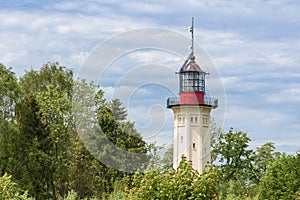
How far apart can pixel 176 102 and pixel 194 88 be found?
1.40 meters

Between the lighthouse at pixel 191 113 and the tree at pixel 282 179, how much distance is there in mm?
10318

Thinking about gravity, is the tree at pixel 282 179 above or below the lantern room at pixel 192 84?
below

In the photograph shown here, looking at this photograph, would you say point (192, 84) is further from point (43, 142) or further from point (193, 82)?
point (43, 142)

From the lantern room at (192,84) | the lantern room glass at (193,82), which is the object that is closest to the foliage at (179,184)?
the lantern room at (192,84)

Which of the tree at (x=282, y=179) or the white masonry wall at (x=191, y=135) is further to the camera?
the white masonry wall at (x=191, y=135)

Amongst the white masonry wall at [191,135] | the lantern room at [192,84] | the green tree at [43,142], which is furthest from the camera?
the lantern room at [192,84]

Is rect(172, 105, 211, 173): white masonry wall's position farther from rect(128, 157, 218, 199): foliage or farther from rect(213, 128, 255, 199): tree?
rect(128, 157, 218, 199): foliage

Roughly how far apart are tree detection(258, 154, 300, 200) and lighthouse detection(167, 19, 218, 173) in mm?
10318

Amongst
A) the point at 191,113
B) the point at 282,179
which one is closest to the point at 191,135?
the point at 191,113

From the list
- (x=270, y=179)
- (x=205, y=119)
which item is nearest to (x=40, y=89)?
(x=205, y=119)

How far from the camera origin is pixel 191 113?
39.6m

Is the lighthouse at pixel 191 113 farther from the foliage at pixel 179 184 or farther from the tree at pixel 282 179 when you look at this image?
the foliage at pixel 179 184

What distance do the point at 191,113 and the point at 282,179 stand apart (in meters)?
12.0

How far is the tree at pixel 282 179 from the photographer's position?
92.5 ft
